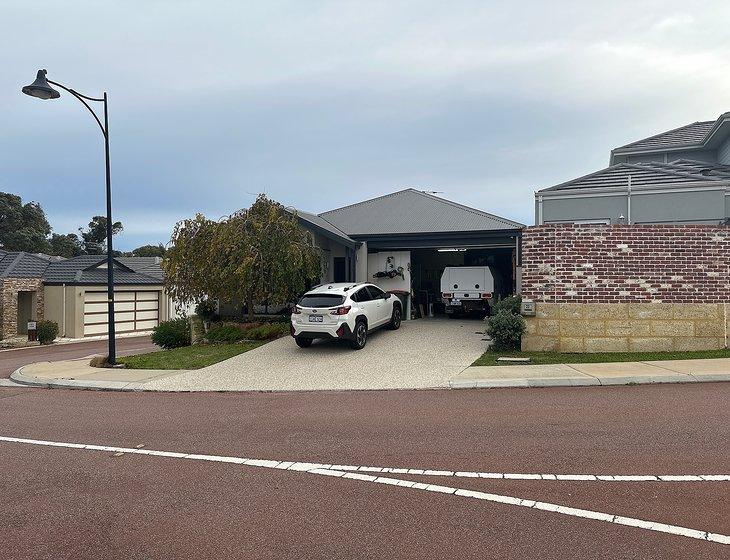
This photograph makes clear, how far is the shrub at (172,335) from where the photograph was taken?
1908 centimetres

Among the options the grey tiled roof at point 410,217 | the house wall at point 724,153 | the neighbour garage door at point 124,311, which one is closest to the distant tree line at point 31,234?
the neighbour garage door at point 124,311

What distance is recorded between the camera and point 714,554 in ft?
12.1

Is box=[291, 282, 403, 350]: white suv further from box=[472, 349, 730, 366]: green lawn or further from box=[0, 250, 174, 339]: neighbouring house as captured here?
box=[0, 250, 174, 339]: neighbouring house

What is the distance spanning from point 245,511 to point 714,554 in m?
3.47

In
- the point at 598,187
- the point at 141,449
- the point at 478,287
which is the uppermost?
the point at 598,187

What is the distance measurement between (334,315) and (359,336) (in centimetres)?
102

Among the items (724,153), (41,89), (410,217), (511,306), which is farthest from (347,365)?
(724,153)

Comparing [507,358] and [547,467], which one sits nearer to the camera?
[547,467]

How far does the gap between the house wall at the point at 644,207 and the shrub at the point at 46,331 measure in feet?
82.5

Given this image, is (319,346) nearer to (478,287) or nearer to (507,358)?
(507,358)

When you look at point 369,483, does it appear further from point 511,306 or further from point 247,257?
point 247,257

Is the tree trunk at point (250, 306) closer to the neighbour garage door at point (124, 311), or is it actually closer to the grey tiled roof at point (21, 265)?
the neighbour garage door at point (124, 311)

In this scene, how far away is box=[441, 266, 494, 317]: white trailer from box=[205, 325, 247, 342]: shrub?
290 inches

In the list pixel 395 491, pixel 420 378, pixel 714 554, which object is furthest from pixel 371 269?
pixel 714 554
